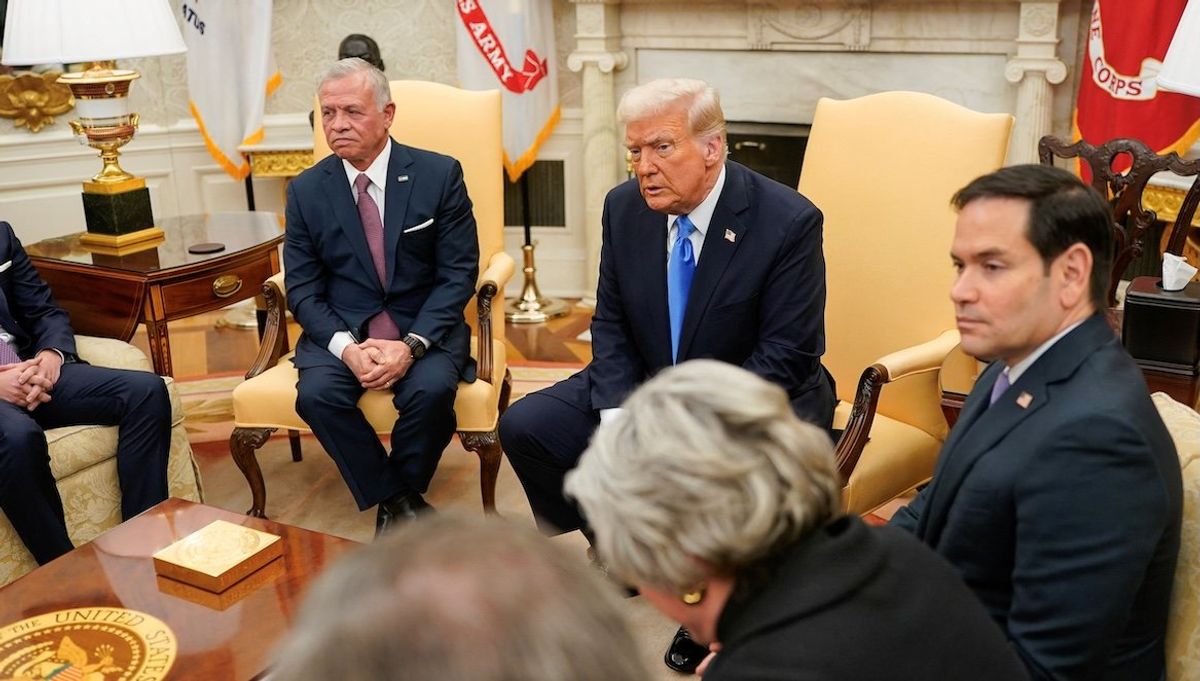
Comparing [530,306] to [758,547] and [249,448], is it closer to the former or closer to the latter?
[249,448]

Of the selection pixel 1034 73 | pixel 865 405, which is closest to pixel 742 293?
pixel 865 405

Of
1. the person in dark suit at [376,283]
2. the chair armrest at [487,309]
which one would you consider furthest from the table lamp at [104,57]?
the chair armrest at [487,309]

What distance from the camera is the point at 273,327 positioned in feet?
11.6

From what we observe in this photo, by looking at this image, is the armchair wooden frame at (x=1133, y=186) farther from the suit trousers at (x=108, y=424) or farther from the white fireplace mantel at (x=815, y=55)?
the suit trousers at (x=108, y=424)

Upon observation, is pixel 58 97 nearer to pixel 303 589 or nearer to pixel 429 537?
pixel 303 589

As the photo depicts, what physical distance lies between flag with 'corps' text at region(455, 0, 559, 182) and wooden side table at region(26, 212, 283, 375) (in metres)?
1.80

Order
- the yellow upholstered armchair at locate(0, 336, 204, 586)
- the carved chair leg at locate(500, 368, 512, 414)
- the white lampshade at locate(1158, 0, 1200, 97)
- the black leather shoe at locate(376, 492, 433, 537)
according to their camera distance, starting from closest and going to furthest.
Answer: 1. the white lampshade at locate(1158, 0, 1200, 97)
2. the yellow upholstered armchair at locate(0, 336, 204, 586)
3. the black leather shoe at locate(376, 492, 433, 537)
4. the carved chair leg at locate(500, 368, 512, 414)

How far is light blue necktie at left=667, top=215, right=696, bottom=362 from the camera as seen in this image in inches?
116

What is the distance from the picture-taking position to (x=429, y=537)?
862mm

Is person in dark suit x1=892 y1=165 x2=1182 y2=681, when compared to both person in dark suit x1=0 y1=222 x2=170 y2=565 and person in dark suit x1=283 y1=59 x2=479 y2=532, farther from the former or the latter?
person in dark suit x1=0 y1=222 x2=170 y2=565

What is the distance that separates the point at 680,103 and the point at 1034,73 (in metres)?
2.36

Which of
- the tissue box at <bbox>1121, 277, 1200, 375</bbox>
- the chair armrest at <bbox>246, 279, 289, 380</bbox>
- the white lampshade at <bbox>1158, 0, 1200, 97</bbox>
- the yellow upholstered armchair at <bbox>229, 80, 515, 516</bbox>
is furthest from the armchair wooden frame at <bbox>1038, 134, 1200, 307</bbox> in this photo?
the chair armrest at <bbox>246, 279, 289, 380</bbox>

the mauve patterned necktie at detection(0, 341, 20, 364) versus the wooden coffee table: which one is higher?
the mauve patterned necktie at detection(0, 341, 20, 364)

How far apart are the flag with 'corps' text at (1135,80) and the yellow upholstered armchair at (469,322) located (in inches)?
84.7
